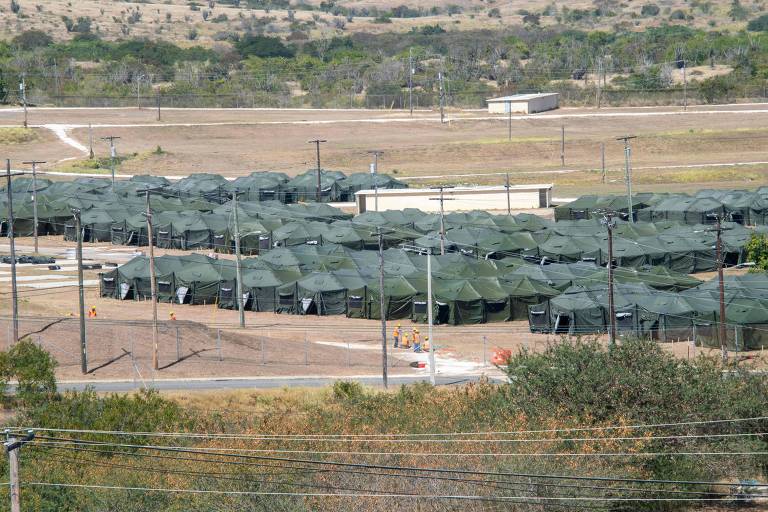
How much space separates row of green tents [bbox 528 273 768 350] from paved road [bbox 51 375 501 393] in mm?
9151

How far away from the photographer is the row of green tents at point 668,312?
49.8 metres

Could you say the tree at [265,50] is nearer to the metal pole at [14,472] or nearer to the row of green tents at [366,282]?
the row of green tents at [366,282]

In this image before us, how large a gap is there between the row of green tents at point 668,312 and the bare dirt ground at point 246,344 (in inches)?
34.8

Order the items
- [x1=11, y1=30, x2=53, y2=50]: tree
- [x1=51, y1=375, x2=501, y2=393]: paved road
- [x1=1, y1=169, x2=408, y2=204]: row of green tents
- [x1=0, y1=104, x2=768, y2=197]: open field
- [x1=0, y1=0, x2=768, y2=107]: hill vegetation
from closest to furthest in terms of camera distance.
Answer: [x1=51, y1=375, x2=501, y2=393]: paved road < [x1=1, y1=169, x2=408, y2=204]: row of green tents < [x1=0, y1=104, x2=768, y2=197]: open field < [x1=0, y1=0, x2=768, y2=107]: hill vegetation < [x1=11, y1=30, x2=53, y2=50]: tree

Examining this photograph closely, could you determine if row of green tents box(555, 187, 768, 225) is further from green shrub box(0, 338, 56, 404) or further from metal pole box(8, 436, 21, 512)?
metal pole box(8, 436, 21, 512)

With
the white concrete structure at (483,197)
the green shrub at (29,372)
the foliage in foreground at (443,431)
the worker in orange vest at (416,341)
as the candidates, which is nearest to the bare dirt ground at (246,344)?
the worker in orange vest at (416,341)

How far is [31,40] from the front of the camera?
193m

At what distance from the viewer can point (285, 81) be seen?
6703 inches

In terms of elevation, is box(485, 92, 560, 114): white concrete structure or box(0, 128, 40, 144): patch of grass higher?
box(485, 92, 560, 114): white concrete structure

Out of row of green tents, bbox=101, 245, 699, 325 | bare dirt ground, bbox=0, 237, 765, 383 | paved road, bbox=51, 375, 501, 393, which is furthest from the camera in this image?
row of green tents, bbox=101, 245, 699, 325

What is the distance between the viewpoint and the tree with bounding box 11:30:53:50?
190000mm

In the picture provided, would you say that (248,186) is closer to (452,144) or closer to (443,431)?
(452,144)

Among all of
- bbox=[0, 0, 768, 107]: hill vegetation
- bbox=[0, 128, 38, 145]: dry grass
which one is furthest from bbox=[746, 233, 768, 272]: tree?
bbox=[0, 0, 768, 107]: hill vegetation

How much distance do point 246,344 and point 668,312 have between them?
55.1 feet
